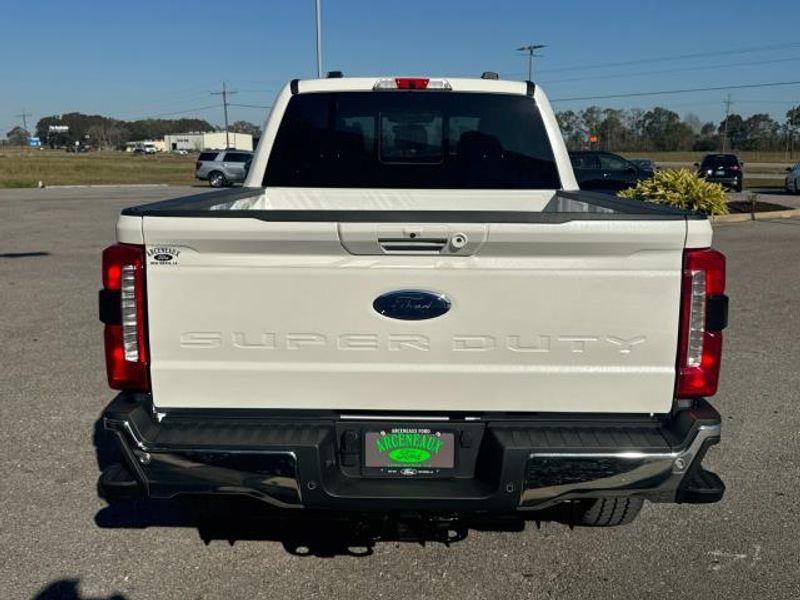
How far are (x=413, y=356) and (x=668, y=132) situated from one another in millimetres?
114464

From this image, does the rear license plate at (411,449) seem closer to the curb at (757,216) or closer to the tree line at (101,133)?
the curb at (757,216)

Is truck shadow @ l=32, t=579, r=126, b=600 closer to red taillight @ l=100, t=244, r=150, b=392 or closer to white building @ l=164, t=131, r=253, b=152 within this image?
red taillight @ l=100, t=244, r=150, b=392

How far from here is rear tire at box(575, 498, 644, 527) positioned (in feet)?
11.9

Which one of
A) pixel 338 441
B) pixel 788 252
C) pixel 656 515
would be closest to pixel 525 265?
pixel 338 441

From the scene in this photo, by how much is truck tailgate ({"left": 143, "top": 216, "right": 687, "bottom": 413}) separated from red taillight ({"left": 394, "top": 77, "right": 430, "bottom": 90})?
2233 millimetres

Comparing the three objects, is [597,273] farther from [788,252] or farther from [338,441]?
[788,252]

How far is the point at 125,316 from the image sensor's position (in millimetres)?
2754

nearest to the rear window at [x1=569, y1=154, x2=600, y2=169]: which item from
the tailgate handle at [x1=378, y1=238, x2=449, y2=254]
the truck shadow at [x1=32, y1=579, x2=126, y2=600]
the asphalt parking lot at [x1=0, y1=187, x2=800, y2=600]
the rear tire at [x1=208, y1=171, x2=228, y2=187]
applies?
the rear tire at [x1=208, y1=171, x2=228, y2=187]

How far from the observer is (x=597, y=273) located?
8.77ft

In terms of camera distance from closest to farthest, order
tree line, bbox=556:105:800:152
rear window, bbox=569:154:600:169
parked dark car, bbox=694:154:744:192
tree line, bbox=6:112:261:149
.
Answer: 1. rear window, bbox=569:154:600:169
2. parked dark car, bbox=694:154:744:192
3. tree line, bbox=556:105:800:152
4. tree line, bbox=6:112:261:149

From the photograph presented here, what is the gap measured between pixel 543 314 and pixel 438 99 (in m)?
2.36

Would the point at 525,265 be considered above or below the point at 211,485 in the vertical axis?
above

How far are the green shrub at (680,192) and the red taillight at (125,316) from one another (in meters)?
15.0

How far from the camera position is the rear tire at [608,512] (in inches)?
143
